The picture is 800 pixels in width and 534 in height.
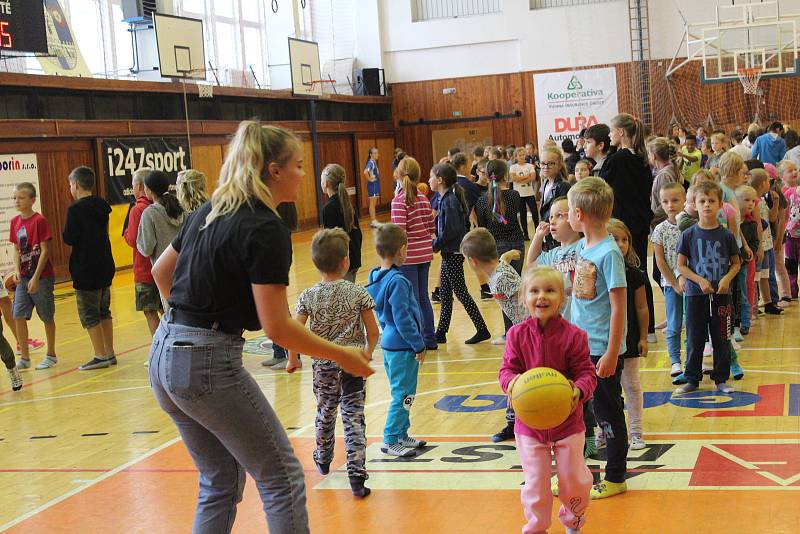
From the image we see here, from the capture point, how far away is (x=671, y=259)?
7.31 meters

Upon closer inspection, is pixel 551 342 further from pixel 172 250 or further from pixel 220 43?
pixel 220 43

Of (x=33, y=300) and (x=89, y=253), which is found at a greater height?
(x=89, y=253)

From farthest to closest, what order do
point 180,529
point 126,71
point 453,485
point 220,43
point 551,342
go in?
point 220,43, point 126,71, point 453,485, point 180,529, point 551,342

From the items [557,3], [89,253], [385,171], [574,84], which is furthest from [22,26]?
[557,3]

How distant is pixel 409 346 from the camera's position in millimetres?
5664

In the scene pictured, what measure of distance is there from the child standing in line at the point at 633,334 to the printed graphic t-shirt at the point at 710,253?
4.71 ft

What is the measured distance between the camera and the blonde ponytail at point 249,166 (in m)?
3.28

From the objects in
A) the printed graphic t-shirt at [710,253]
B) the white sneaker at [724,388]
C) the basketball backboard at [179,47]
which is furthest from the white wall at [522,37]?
the white sneaker at [724,388]

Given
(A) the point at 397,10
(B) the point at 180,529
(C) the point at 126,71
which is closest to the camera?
(B) the point at 180,529

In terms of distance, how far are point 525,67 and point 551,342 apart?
79.8 feet

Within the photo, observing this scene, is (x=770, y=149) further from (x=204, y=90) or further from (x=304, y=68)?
(x=304, y=68)

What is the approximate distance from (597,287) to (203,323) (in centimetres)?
213

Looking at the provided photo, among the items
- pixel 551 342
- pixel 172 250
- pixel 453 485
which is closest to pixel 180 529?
pixel 453 485

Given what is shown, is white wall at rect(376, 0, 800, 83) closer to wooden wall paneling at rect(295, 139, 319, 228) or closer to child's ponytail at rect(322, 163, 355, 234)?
wooden wall paneling at rect(295, 139, 319, 228)
